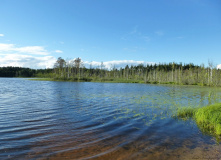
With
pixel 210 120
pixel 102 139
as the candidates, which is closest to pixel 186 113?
pixel 210 120

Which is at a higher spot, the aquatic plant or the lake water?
the aquatic plant

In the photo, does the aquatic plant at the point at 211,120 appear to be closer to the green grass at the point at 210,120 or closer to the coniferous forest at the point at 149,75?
the green grass at the point at 210,120

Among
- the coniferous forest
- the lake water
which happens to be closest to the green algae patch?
the lake water

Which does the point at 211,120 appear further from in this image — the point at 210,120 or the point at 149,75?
the point at 149,75

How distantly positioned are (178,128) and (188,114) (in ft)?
13.0

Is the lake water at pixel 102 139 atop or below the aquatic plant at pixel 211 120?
below

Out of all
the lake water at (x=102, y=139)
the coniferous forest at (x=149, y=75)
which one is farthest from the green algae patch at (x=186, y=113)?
the coniferous forest at (x=149, y=75)

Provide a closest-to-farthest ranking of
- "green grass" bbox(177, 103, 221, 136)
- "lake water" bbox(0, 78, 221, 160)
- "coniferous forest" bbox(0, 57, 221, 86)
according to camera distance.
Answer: "lake water" bbox(0, 78, 221, 160) < "green grass" bbox(177, 103, 221, 136) < "coniferous forest" bbox(0, 57, 221, 86)

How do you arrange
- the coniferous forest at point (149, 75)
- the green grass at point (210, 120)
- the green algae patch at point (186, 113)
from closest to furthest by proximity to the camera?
the green grass at point (210, 120) < the green algae patch at point (186, 113) < the coniferous forest at point (149, 75)

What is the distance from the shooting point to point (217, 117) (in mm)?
10133

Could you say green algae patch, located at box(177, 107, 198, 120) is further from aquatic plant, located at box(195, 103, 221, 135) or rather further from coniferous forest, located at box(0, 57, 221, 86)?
coniferous forest, located at box(0, 57, 221, 86)

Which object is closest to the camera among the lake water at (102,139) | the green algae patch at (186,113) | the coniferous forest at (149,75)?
the lake water at (102,139)

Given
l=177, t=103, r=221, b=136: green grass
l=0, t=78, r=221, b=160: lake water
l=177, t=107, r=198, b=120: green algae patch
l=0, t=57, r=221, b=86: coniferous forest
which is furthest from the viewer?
l=0, t=57, r=221, b=86: coniferous forest

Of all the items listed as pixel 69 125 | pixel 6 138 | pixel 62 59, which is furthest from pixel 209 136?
pixel 62 59
